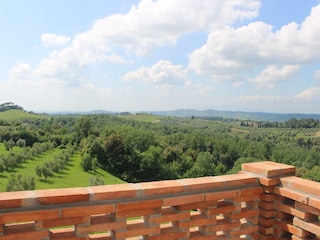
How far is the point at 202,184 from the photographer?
97.0 inches

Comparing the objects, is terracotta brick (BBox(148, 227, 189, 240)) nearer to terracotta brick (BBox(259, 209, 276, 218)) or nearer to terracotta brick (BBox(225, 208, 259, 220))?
terracotta brick (BBox(225, 208, 259, 220))

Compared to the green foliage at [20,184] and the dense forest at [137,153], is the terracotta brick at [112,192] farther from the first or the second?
the dense forest at [137,153]

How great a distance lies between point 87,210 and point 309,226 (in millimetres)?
1772

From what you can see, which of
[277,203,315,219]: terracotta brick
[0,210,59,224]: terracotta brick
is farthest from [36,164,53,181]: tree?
[0,210,59,224]: terracotta brick

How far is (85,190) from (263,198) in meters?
1.65

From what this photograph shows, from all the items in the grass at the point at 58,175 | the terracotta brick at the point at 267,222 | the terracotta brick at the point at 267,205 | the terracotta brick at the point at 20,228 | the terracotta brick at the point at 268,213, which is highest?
the terracotta brick at the point at 20,228

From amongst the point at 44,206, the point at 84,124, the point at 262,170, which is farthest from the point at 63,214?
the point at 84,124

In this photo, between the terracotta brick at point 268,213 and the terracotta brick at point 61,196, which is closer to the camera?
the terracotta brick at point 61,196

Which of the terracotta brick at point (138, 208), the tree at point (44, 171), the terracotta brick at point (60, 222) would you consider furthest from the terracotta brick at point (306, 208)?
the tree at point (44, 171)

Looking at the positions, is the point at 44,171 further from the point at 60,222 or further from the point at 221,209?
the point at 60,222

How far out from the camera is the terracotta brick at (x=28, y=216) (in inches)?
71.7

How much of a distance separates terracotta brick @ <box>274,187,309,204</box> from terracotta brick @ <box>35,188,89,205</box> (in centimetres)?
169

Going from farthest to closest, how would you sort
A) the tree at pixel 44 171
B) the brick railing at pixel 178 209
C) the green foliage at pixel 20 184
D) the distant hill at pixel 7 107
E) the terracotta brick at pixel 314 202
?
1. the distant hill at pixel 7 107
2. the tree at pixel 44 171
3. the green foliage at pixel 20 184
4. the terracotta brick at pixel 314 202
5. the brick railing at pixel 178 209

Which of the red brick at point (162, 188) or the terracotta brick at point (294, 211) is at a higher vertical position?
the red brick at point (162, 188)
